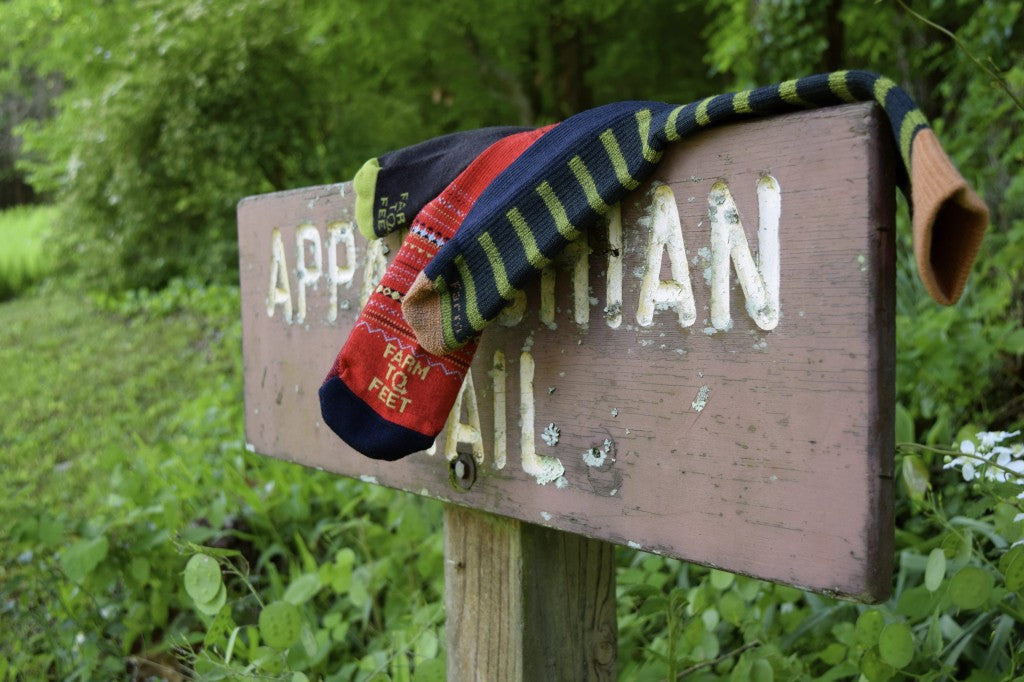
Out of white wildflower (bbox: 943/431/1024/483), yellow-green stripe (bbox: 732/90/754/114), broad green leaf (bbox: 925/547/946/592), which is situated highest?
yellow-green stripe (bbox: 732/90/754/114)

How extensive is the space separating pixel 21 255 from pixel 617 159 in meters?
8.85

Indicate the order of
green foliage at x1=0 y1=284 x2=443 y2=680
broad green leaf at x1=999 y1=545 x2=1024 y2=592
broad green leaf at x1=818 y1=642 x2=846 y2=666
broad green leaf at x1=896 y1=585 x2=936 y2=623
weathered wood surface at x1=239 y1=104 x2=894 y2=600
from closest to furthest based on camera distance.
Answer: weathered wood surface at x1=239 y1=104 x2=894 y2=600
broad green leaf at x1=999 y1=545 x2=1024 y2=592
broad green leaf at x1=896 y1=585 x2=936 y2=623
broad green leaf at x1=818 y1=642 x2=846 y2=666
green foliage at x1=0 y1=284 x2=443 y2=680

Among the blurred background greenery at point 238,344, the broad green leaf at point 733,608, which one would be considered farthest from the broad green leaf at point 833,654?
the broad green leaf at point 733,608

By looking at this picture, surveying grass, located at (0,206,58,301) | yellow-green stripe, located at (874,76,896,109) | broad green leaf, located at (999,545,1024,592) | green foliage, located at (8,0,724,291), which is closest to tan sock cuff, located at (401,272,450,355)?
yellow-green stripe, located at (874,76,896,109)

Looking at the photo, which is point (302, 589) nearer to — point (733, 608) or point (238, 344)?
point (733, 608)

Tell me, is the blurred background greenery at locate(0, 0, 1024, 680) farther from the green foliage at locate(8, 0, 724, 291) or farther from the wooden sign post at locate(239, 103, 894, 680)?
the wooden sign post at locate(239, 103, 894, 680)

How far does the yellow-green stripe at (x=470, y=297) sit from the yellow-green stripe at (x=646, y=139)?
218mm

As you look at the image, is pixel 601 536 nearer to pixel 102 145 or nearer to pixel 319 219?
pixel 319 219

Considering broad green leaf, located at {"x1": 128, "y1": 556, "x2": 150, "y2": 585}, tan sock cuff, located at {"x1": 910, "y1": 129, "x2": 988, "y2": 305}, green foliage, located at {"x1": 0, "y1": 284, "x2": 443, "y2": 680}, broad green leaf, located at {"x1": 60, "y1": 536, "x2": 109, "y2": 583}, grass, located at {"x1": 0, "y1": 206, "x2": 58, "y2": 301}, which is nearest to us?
tan sock cuff, located at {"x1": 910, "y1": 129, "x2": 988, "y2": 305}

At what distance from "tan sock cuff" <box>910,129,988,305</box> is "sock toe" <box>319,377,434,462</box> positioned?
1.82 feet

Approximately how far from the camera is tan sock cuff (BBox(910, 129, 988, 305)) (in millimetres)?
603

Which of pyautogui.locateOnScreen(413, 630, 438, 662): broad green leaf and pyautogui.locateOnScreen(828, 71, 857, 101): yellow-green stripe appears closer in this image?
pyautogui.locateOnScreen(828, 71, 857, 101): yellow-green stripe

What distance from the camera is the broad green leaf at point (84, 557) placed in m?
1.62

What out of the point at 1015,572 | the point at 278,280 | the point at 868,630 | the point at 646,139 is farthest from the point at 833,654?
the point at 278,280
